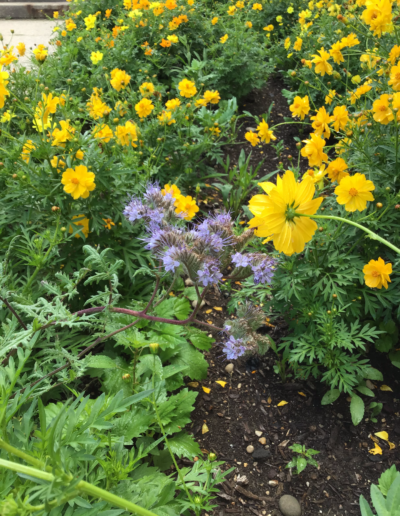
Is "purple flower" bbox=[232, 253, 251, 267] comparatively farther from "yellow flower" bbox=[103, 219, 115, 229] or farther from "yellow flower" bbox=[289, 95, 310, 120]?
"yellow flower" bbox=[289, 95, 310, 120]

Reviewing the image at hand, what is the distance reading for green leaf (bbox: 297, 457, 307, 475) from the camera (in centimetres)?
189

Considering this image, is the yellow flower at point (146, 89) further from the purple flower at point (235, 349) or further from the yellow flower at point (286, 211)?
the purple flower at point (235, 349)

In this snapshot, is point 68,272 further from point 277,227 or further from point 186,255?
point 277,227

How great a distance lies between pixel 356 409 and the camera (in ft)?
6.63

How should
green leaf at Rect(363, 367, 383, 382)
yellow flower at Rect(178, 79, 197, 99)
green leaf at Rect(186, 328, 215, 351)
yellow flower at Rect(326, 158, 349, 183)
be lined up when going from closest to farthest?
yellow flower at Rect(326, 158, 349, 183)
green leaf at Rect(363, 367, 383, 382)
green leaf at Rect(186, 328, 215, 351)
yellow flower at Rect(178, 79, 197, 99)

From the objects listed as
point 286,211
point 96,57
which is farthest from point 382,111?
point 96,57

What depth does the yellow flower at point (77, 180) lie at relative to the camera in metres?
1.82

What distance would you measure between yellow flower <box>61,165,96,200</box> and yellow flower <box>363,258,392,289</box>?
1334 mm

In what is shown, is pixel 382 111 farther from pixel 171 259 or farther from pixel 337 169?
pixel 171 259

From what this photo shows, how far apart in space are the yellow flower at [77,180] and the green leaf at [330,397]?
1.63 m

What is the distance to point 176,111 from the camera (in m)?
3.00

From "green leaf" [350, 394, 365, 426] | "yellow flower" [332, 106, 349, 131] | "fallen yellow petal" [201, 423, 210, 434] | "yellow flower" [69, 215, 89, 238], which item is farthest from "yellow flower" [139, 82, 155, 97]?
"green leaf" [350, 394, 365, 426]

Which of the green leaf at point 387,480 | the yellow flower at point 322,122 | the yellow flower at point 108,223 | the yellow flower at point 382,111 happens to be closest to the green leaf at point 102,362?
the yellow flower at point 108,223

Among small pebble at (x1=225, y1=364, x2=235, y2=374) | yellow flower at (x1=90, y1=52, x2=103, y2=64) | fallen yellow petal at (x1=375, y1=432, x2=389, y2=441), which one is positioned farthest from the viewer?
yellow flower at (x1=90, y1=52, x2=103, y2=64)
